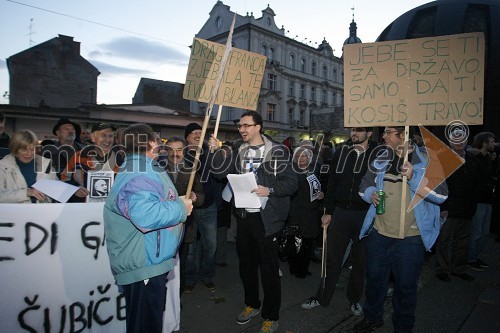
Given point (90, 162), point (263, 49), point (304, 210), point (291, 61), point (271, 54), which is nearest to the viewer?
point (90, 162)

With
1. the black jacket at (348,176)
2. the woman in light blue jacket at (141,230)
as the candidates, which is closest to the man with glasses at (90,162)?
the woman in light blue jacket at (141,230)

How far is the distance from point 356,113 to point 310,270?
3097mm

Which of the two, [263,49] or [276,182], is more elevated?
[263,49]

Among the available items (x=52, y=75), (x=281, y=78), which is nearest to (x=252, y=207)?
(x=52, y=75)

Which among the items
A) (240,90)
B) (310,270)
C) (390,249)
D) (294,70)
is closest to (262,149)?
(240,90)

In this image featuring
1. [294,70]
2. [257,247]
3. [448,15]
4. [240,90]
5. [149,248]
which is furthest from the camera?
[294,70]

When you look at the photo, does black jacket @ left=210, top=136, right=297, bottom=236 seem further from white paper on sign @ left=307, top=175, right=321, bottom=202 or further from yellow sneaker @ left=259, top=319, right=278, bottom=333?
white paper on sign @ left=307, top=175, right=321, bottom=202

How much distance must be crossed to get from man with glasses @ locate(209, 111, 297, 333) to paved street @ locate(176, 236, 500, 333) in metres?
0.33

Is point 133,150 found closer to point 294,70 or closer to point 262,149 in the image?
point 262,149

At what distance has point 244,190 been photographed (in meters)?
3.52

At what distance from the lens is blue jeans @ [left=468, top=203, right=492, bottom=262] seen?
5.94 metres

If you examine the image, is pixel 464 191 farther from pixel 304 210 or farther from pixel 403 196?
pixel 403 196

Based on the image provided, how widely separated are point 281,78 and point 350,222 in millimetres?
45775

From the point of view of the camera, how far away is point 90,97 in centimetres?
3412
